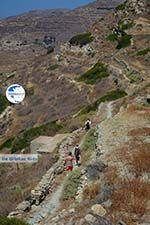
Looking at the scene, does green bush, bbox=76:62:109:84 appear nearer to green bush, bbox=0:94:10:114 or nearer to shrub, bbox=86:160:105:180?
green bush, bbox=0:94:10:114

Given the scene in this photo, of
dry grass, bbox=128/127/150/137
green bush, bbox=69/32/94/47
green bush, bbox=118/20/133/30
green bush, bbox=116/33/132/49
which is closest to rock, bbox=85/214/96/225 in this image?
dry grass, bbox=128/127/150/137

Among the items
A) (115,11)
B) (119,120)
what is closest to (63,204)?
(119,120)

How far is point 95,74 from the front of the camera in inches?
2024

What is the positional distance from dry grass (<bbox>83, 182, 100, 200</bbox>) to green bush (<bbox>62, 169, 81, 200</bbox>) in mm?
933

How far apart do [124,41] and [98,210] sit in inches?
1902

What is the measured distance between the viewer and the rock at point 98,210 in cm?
1200

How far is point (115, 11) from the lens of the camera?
72000 millimetres

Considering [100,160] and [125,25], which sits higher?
[125,25]

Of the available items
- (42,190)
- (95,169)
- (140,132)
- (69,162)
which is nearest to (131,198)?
(95,169)

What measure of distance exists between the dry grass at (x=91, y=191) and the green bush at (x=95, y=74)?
3590 centimetres

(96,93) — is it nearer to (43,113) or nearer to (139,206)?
(43,113)

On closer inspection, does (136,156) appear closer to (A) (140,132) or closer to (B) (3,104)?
(A) (140,132)

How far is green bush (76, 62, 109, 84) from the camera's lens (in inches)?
1976

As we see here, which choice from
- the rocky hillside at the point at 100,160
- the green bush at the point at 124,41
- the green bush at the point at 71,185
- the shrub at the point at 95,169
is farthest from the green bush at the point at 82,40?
the shrub at the point at 95,169
